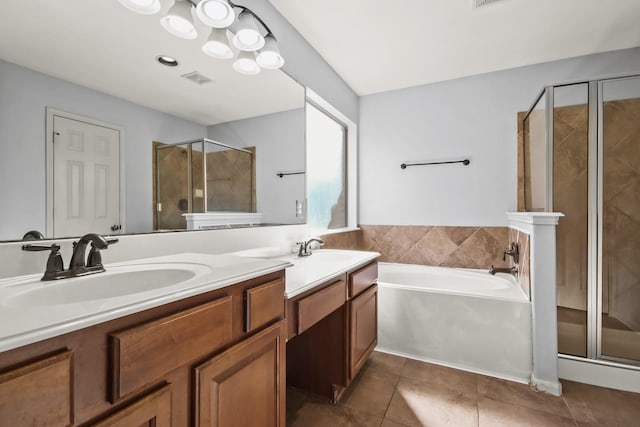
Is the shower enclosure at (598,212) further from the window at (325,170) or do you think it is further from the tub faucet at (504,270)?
the window at (325,170)

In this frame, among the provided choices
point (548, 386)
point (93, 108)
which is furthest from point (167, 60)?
point (548, 386)

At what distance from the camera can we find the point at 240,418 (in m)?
0.90

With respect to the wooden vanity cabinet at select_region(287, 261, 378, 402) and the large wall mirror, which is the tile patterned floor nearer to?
the wooden vanity cabinet at select_region(287, 261, 378, 402)

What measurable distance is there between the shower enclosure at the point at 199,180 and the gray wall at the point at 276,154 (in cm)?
7

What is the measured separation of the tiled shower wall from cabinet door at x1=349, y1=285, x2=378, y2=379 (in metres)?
0.77

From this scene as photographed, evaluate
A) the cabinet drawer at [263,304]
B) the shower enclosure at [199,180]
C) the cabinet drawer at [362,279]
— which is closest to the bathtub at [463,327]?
the cabinet drawer at [362,279]

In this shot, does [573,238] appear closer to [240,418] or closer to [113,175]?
[240,418]

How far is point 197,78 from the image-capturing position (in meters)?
1.43

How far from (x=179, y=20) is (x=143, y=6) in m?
0.16

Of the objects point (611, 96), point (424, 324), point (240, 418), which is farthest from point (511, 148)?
point (240, 418)

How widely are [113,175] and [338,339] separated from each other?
1324 millimetres

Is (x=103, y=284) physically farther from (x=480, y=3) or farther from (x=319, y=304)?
(x=480, y=3)

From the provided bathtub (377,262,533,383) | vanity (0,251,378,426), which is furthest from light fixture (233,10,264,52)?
bathtub (377,262,533,383)

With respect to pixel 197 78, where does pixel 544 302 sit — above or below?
below
